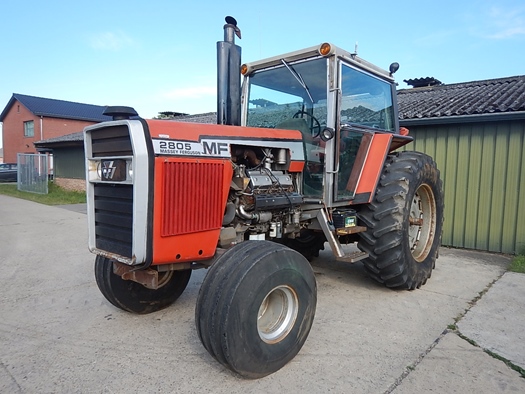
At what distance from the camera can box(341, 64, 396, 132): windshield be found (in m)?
4.03

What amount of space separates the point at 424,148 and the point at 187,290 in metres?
5.16

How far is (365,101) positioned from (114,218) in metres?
2.95

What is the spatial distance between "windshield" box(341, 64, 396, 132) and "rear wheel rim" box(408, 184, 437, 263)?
0.93m

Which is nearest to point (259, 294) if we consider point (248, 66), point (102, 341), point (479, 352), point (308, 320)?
point (308, 320)

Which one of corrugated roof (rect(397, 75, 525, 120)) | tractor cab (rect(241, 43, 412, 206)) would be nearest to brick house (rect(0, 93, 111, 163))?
corrugated roof (rect(397, 75, 525, 120))

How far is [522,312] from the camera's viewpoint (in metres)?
3.90

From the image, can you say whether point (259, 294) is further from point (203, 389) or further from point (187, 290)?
point (187, 290)

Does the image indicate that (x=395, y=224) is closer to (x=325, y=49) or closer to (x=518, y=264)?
(x=325, y=49)

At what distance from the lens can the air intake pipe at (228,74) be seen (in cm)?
357

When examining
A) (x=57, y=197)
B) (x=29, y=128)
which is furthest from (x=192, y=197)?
(x=29, y=128)

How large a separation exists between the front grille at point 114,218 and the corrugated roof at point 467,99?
5861 millimetres

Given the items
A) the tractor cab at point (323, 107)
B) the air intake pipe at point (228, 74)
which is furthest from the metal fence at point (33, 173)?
the air intake pipe at point (228, 74)

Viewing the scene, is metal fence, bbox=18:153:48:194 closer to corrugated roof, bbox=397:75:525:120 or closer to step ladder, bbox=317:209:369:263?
corrugated roof, bbox=397:75:525:120

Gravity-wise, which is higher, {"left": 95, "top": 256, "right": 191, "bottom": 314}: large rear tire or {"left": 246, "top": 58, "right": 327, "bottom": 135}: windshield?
{"left": 246, "top": 58, "right": 327, "bottom": 135}: windshield
